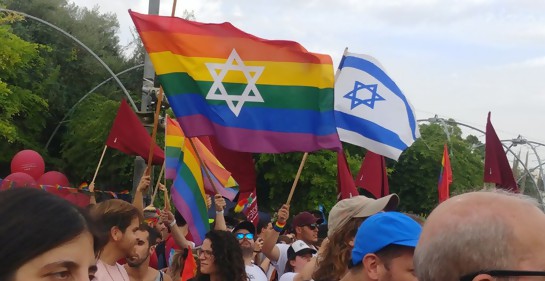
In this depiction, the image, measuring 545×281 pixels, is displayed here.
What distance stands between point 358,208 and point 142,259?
2.03 meters

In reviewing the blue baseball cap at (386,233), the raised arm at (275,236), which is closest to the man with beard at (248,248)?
the raised arm at (275,236)

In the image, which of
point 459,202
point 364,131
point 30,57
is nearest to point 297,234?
point 364,131

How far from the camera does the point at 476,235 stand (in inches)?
82.7

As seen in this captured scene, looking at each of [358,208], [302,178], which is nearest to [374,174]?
[358,208]

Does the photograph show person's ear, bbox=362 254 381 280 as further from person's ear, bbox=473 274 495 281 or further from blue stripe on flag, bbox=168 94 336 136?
blue stripe on flag, bbox=168 94 336 136

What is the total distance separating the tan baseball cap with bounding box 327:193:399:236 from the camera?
4250 mm

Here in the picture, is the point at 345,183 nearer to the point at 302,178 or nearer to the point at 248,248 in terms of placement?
the point at 248,248

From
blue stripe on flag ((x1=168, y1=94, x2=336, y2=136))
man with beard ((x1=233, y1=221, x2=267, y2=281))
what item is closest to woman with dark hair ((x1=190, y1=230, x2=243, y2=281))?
man with beard ((x1=233, y1=221, x2=267, y2=281))

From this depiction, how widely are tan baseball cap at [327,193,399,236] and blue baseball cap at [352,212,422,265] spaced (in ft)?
1.94

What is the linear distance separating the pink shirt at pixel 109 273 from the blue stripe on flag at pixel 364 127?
139 inches

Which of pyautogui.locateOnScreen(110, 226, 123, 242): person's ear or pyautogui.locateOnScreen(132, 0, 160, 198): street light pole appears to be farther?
pyautogui.locateOnScreen(132, 0, 160, 198): street light pole

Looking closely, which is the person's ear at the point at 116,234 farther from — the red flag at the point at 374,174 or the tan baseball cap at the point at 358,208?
the red flag at the point at 374,174

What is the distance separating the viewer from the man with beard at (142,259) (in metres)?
5.49

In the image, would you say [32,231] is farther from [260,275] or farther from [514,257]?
[260,275]
